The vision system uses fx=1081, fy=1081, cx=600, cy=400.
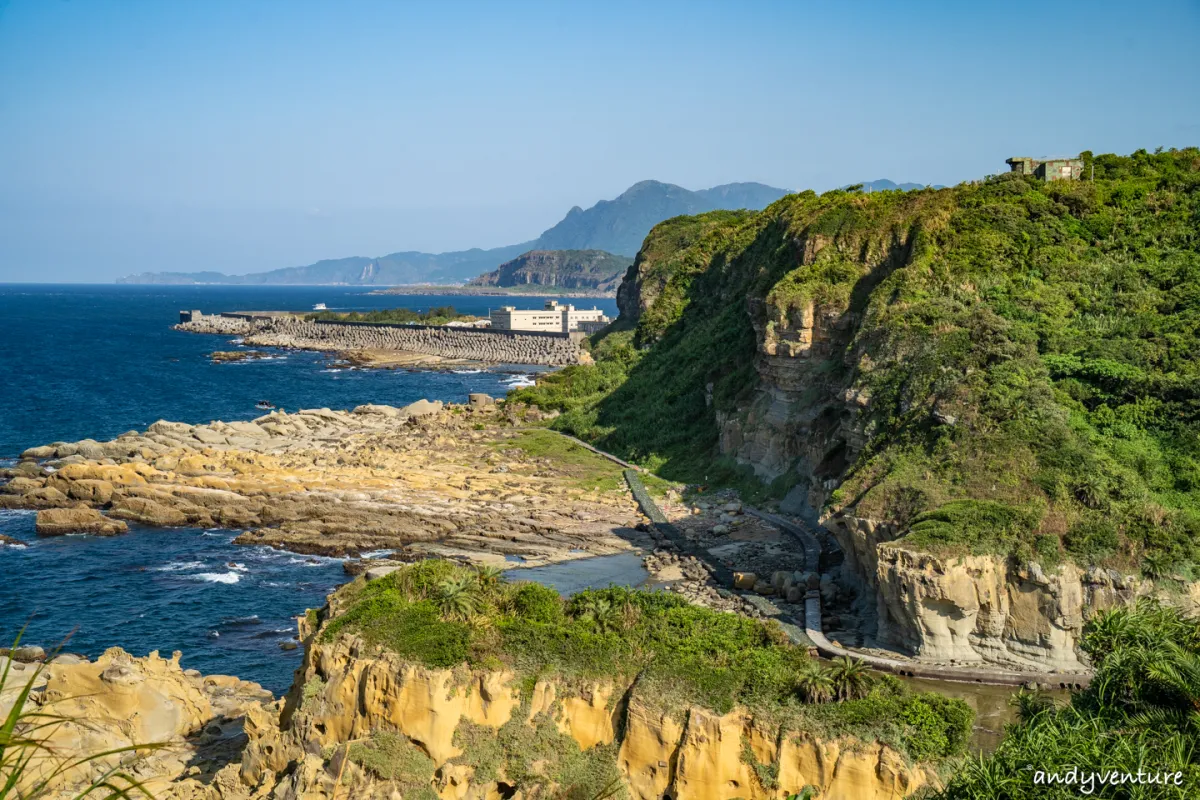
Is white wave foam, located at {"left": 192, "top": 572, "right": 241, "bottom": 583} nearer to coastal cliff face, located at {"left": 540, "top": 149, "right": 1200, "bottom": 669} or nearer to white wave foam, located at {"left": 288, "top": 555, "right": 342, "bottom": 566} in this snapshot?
white wave foam, located at {"left": 288, "top": 555, "right": 342, "bottom": 566}

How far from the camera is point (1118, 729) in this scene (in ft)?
53.0

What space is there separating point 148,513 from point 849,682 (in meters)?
42.5

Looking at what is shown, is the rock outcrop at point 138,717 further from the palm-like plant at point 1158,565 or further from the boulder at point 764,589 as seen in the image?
the palm-like plant at point 1158,565

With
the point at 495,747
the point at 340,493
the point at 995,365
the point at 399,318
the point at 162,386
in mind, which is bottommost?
the point at 340,493

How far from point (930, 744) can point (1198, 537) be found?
19.2 metres

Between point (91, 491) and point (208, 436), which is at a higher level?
point (208, 436)

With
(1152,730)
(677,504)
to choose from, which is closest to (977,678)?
(1152,730)

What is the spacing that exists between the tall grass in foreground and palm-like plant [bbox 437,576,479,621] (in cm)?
667

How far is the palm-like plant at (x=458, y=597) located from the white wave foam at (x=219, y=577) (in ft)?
74.7

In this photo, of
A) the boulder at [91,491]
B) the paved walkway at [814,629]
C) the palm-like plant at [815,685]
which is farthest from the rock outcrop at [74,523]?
the palm-like plant at [815,685]

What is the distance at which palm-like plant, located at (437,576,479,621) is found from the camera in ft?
77.3

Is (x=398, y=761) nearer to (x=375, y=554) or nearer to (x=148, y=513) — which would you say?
(x=375, y=554)

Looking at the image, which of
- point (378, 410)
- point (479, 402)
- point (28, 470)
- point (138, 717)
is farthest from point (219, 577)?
point (479, 402)

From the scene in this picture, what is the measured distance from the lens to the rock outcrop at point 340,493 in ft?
165
